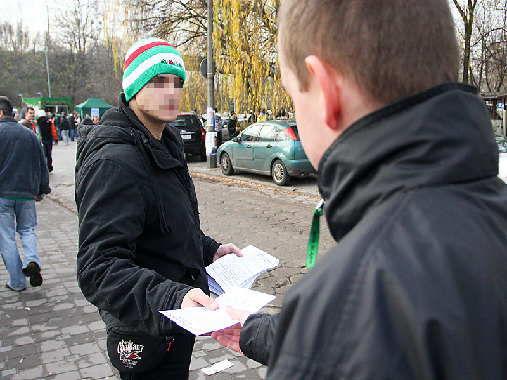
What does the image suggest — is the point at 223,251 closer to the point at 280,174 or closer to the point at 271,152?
the point at 280,174

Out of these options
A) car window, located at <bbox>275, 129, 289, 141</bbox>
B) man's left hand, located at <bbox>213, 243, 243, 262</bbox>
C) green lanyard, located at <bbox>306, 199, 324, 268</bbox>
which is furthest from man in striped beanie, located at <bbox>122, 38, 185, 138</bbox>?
car window, located at <bbox>275, 129, 289, 141</bbox>

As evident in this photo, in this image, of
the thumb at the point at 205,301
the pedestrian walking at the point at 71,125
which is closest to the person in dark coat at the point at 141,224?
the thumb at the point at 205,301

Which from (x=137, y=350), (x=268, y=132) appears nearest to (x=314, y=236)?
(x=137, y=350)

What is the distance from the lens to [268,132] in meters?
12.1

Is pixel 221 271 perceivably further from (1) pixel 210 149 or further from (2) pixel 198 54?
(2) pixel 198 54

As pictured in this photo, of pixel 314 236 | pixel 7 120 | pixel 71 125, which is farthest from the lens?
pixel 71 125

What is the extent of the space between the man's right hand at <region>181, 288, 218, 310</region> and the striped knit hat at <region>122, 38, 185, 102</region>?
0.95m

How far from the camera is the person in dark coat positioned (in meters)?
1.61

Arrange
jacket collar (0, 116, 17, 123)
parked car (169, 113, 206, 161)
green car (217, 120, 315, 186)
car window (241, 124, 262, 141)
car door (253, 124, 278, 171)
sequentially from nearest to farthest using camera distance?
1. jacket collar (0, 116, 17, 123)
2. green car (217, 120, 315, 186)
3. car door (253, 124, 278, 171)
4. car window (241, 124, 262, 141)
5. parked car (169, 113, 206, 161)

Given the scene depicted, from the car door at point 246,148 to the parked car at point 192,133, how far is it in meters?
4.21

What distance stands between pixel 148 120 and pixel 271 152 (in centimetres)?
984

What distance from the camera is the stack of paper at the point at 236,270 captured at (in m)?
1.99

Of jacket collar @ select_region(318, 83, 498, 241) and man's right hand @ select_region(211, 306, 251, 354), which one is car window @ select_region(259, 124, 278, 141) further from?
jacket collar @ select_region(318, 83, 498, 241)

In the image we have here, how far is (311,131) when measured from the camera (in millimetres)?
879
